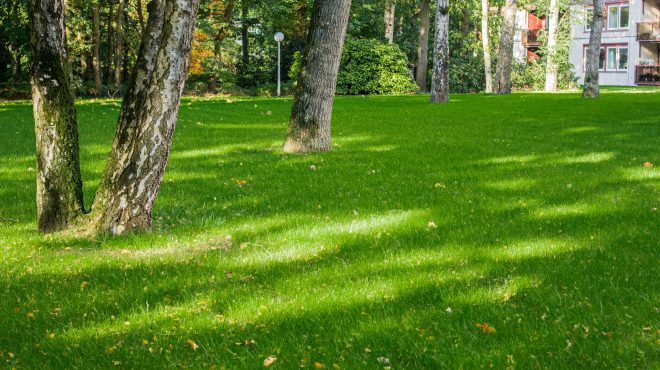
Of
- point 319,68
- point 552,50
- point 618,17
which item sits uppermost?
point 618,17

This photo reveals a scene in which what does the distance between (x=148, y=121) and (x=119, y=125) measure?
0.96 feet

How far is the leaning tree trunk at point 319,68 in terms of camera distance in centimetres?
1235

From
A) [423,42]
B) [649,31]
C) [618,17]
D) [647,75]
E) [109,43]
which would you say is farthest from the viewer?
[618,17]

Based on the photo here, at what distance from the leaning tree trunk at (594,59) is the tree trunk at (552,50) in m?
10.8

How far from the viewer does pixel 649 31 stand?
Answer: 1957 inches

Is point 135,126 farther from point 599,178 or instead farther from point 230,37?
point 230,37

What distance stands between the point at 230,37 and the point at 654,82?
26.6 meters

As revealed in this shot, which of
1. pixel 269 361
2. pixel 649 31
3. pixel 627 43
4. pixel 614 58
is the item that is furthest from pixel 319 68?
pixel 614 58

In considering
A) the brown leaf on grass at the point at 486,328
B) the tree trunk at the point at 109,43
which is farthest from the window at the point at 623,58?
the brown leaf on grass at the point at 486,328

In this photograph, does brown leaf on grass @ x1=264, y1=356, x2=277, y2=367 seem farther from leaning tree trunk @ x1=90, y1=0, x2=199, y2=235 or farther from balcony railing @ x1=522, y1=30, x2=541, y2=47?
balcony railing @ x1=522, y1=30, x2=541, y2=47

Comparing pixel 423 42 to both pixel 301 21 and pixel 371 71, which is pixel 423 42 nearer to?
pixel 371 71

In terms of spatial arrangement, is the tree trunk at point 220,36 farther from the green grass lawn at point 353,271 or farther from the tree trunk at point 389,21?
the green grass lawn at point 353,271

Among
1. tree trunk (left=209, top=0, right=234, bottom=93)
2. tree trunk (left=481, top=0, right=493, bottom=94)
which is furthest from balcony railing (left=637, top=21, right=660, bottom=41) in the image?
tree trunk (left=209, top=0, right=234, bottom=93)

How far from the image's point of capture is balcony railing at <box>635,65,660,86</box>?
1938 inches
